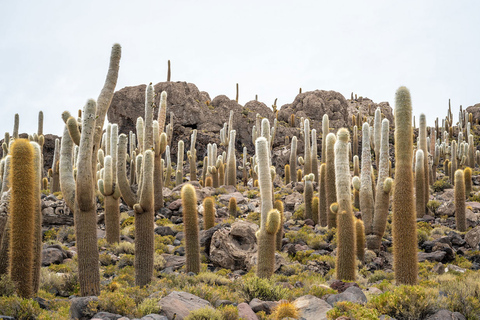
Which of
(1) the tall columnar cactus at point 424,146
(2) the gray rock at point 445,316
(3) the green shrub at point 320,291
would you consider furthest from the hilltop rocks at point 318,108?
(2) the gray rock at point 445,316

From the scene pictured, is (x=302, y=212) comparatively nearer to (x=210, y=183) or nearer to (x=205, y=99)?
(x=210, y=183)

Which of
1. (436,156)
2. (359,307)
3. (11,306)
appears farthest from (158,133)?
(436,156)

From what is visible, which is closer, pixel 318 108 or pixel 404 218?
pixel 404 218

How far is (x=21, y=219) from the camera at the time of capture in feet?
22.5

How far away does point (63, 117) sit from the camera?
356 inches

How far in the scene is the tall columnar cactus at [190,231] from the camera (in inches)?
389

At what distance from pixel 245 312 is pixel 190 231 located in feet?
11.9

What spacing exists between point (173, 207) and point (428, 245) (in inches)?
397

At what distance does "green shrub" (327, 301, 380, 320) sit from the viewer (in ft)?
19.0

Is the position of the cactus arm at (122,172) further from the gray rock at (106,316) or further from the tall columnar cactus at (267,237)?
Result: the gray rock at (106,316)

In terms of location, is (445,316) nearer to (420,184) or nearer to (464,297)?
(464,297)

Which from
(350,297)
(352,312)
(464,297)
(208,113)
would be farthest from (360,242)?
(208,113)

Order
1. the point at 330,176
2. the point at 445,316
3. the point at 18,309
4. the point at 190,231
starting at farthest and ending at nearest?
the point at 330,176
the point at 190,231
the point at 18,309
the point at 445,316

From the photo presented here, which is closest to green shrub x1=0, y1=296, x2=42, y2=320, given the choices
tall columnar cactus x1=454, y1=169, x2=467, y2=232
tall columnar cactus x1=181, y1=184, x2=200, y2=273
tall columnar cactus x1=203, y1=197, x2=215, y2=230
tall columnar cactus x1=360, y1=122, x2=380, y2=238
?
tall columnar cactus x1=181, y1=184, x2=200, y2=273
